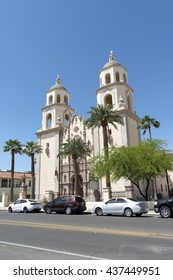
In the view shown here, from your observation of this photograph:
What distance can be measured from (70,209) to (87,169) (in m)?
20.2

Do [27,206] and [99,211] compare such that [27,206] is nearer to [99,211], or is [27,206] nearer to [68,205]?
[68,205]

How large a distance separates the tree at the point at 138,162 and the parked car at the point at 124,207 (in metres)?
7.41

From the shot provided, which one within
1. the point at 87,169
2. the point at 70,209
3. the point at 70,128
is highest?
the point at 70,128

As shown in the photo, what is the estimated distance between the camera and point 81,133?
4353 cm

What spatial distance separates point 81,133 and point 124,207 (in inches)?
1092

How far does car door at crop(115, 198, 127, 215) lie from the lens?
55.6 ft

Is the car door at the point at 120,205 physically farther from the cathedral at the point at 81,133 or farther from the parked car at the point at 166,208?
the cathedral at the point at 81,133

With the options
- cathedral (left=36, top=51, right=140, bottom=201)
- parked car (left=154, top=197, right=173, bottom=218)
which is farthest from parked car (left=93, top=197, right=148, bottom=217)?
cathedral (left=36, top=51, right=140, bottom=201)

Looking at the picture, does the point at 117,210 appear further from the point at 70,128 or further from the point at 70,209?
the point at 70,128

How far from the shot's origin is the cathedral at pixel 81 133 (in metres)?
37.7

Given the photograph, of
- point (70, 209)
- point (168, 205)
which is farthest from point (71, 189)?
point (168, 205)

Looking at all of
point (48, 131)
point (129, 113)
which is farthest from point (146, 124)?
point (48, 131)
